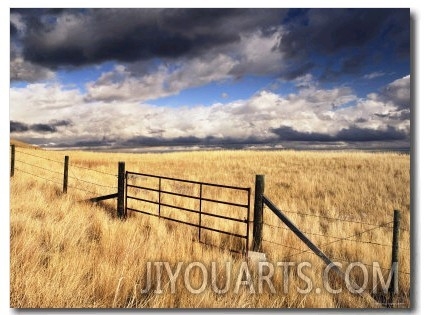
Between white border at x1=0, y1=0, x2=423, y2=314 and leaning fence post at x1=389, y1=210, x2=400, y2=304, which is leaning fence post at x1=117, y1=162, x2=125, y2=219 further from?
leaning fence post at x1=389, y1=210, x2=400, y2=304

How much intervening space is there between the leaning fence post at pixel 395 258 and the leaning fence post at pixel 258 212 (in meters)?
2.01

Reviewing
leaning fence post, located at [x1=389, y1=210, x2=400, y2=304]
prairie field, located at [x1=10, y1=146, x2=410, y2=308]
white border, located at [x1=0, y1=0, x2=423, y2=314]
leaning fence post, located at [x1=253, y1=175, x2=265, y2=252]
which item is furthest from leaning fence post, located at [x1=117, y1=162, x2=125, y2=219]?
leaning fence post, located at [x1=389, y1=210, x2=400, y2=304]

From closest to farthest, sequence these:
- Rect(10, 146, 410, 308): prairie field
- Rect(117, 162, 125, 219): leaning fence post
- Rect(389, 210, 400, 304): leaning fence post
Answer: Rect(10, 146, 410, 308): prairie field → Rect(389, 210, 400, 304): leaning fence post → Rect(117, 162, 125, 219): leaning fence post

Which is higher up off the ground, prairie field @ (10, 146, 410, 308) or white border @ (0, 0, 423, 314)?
white border @ (0, 0, 423, 314)

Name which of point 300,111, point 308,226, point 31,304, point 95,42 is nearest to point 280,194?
point 308,226

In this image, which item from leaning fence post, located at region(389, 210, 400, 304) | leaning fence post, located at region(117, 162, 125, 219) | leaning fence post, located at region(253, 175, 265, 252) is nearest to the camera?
leaning fence post, located at region(389, 210, 400, 304)

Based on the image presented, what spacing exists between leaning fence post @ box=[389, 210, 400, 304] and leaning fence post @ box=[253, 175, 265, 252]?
2.01m

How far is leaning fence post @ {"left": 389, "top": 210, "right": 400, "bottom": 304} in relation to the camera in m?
5.05

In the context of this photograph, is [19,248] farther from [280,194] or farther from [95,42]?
[280,194]

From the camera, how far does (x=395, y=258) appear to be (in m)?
5.10
